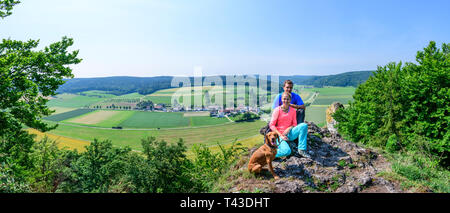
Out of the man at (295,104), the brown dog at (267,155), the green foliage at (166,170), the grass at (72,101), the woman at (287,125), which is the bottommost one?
the green foliage at (166,170)

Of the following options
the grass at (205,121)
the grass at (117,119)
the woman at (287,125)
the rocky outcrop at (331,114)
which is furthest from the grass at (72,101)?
the woman at (287,125)

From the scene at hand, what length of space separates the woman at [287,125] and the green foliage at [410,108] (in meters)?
7.50

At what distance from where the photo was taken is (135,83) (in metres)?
108

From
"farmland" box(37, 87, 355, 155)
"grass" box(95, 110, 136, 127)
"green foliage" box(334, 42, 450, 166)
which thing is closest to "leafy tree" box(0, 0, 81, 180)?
"green foliage" box(334, 42, 450, 166)

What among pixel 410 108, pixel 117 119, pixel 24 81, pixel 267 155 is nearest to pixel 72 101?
pixel 117 119

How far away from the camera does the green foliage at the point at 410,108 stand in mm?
11562

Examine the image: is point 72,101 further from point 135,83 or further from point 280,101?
point 280,101

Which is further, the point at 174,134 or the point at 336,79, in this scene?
the point at 336,79

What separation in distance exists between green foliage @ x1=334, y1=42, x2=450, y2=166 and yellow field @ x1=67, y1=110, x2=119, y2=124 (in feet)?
203

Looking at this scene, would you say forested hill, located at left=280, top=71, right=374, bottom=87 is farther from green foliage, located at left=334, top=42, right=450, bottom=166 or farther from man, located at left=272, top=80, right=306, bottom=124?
man, located at left=272, top=80, right=306, bottom=124

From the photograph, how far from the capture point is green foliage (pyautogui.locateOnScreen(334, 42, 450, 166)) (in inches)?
455

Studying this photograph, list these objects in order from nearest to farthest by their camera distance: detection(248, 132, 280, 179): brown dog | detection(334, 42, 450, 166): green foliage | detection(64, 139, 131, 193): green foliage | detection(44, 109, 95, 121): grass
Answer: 1. detection(248, 132, 280, 179): brown dog
2. detection(334, 42, 450, 166): green foliage
3. detection(64, 139, 131, 193): green foliage
4. detection(44, 109, 95, 121): grass

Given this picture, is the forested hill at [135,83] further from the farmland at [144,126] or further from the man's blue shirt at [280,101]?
the man's blue shirt at [280,101]

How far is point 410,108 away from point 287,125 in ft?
40.4
